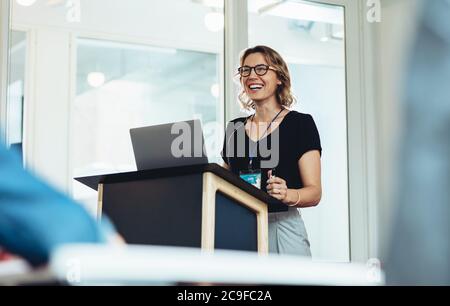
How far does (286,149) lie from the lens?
2.17 m

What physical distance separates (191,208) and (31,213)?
45.4 inches

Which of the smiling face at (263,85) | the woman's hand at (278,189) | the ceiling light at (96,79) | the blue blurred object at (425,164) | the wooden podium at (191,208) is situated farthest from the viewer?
the ceiling light at (96,79)

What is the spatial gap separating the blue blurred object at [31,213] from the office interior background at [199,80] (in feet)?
8.82

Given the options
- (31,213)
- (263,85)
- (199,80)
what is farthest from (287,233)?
(31,213)

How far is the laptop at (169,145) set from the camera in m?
1.44

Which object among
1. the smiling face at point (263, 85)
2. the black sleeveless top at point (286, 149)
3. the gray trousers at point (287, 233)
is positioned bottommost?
the gray trousers at point (287, 233)

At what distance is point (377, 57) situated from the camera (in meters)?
3.58

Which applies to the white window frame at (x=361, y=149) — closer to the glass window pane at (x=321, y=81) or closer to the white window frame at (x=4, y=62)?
the glass window pane at (x=321, y=81)

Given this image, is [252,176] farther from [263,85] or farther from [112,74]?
[112,74]

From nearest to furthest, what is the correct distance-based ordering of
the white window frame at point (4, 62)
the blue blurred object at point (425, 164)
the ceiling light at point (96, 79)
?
1. the blue blurred object at point (425, 164)
2. the white window frame at point (4, 62)
3. the ceiling light at point (96, 79)

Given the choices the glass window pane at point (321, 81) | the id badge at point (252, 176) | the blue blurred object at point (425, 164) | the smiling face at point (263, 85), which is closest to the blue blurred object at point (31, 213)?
the blue blurred object at point (425, 164)

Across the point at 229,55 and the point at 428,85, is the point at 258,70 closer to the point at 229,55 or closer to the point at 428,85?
the point at 229,55

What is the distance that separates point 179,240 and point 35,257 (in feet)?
3.82

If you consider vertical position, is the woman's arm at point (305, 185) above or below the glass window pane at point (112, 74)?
below
